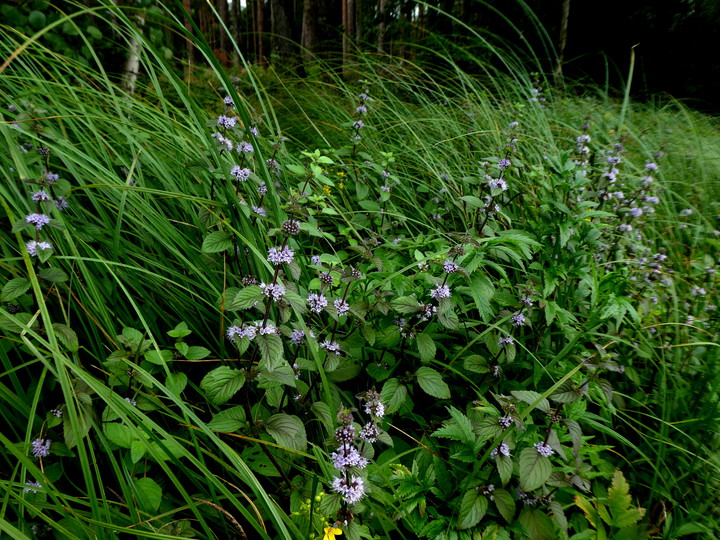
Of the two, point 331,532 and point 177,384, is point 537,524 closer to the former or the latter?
point 331,532

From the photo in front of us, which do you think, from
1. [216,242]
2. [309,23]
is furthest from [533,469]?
[309,23]

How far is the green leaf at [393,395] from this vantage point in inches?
55.0

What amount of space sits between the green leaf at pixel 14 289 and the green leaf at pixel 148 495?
603mm

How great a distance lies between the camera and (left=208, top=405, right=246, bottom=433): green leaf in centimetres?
117

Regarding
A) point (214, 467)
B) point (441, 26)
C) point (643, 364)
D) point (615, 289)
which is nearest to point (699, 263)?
point (643, 364)

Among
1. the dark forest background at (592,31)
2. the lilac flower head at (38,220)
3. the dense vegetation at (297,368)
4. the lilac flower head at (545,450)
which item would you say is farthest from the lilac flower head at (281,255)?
the dark forest background at (592,31)

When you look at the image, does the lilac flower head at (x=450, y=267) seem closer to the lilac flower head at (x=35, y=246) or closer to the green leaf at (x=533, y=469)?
the green leaf at (x=533, y=469)

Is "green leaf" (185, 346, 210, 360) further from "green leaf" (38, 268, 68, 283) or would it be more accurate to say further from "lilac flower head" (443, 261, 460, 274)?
"lilac flower head" (443, 261, 460, 274)

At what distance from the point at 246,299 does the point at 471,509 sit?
882 millimetres

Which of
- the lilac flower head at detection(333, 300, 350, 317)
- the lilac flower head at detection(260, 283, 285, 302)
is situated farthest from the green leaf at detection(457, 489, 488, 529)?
the lilac flower head at detection(260, 283, 285, 302)

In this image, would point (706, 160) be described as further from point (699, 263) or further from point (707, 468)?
point (707, 468)

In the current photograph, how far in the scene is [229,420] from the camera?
47.1 inches

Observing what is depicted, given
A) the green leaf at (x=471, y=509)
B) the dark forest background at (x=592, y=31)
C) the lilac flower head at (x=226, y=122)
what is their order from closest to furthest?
the green leaf at (x=471, y=509)
the lilac flower head at (x=226, y=122)
the dark forest background at (x=592, y=31)

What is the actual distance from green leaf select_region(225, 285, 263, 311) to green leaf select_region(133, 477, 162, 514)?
1.74ft
